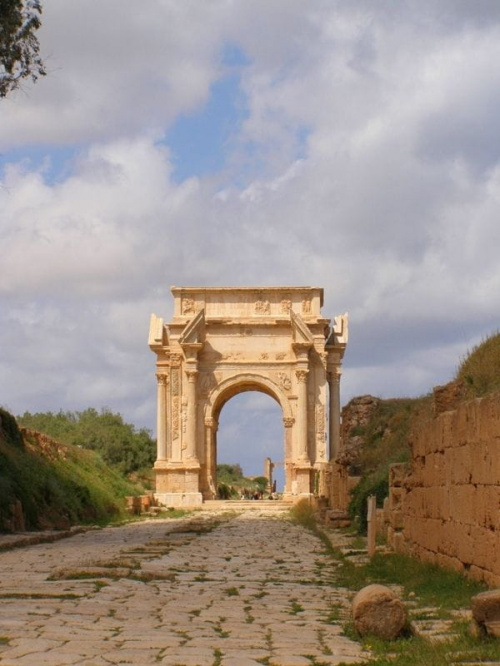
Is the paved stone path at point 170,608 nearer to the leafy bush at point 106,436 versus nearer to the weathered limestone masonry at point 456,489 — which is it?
the weathered limestone masonry at point 456,489

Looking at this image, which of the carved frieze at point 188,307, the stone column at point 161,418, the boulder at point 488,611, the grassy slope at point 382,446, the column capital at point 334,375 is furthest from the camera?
the column capital at point 334,375

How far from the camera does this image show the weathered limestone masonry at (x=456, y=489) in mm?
8961

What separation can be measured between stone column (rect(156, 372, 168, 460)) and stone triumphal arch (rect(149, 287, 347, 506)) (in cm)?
4

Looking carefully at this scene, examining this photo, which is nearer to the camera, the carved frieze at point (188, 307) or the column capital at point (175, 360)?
the column capital at point (175, 360)

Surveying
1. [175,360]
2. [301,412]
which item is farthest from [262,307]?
[301,412]

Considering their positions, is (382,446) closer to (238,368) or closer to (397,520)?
(397,520)

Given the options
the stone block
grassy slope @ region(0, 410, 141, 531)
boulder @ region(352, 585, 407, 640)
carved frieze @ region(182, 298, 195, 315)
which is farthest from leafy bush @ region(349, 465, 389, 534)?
carved frieze @ region(182, 298, 195, 315)

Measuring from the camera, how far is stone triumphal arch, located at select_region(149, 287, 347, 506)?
1612 inches

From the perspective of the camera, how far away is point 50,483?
2355 centimetres

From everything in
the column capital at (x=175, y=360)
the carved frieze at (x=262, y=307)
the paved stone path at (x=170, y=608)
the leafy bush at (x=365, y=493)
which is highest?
the carved frieze at (x=262, y=307)

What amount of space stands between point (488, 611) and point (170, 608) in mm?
2942

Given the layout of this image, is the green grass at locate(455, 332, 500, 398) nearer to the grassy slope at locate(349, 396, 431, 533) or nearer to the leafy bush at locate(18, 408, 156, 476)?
the grassy slope at locate(349, 396, 431, 533)

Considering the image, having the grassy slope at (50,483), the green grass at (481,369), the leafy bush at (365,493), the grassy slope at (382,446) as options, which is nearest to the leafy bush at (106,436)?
the grassy slope at (50,483)

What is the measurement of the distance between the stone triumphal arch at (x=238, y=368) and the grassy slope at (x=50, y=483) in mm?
9198
